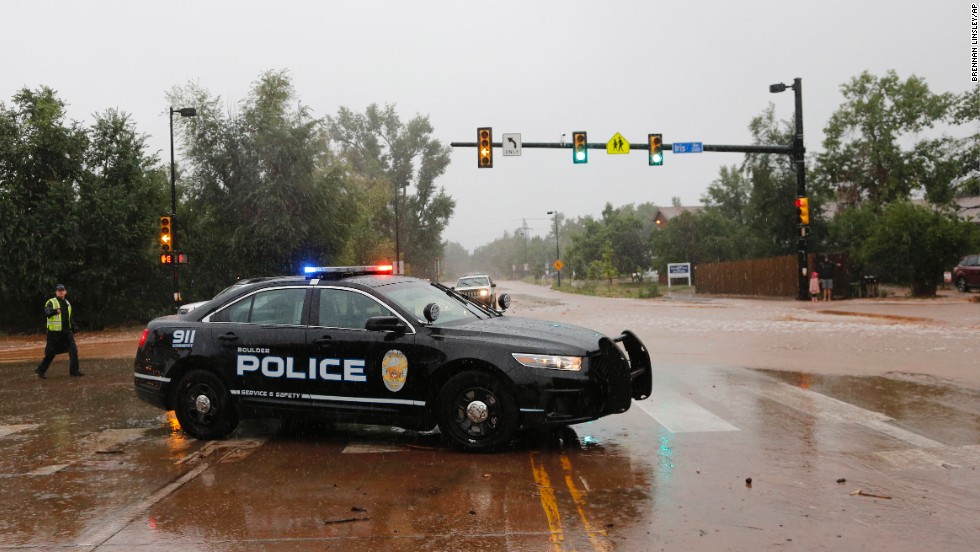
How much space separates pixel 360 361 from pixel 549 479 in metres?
2.15

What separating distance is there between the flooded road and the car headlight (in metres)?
0.76

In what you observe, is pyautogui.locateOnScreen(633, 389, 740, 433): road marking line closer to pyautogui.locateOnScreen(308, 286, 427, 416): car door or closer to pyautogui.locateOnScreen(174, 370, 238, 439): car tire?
pyautogui.locateOnScreen(308, 286, 427, 416): car door

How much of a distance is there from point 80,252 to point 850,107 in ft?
146

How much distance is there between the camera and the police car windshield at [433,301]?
735 cm

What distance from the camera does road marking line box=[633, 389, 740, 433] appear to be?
769 cm

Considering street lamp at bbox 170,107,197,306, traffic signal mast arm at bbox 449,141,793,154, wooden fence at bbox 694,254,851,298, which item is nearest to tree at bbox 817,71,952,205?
wooden fence at bbox 694,254,851,298

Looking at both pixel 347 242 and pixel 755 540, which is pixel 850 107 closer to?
pixel 347 242

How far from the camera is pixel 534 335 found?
22.5 feet

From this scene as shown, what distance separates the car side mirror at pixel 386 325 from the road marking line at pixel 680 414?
279cm

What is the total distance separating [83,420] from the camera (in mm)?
9055

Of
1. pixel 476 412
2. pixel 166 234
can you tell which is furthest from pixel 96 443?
pixel 166 234

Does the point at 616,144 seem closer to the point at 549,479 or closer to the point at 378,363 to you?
the point at 378,363

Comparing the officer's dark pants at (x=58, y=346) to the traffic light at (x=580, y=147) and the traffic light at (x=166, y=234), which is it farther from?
the traffic light at (x=580, y=147)

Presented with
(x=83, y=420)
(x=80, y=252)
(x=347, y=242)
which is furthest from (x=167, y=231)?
(x=83, y=420)
